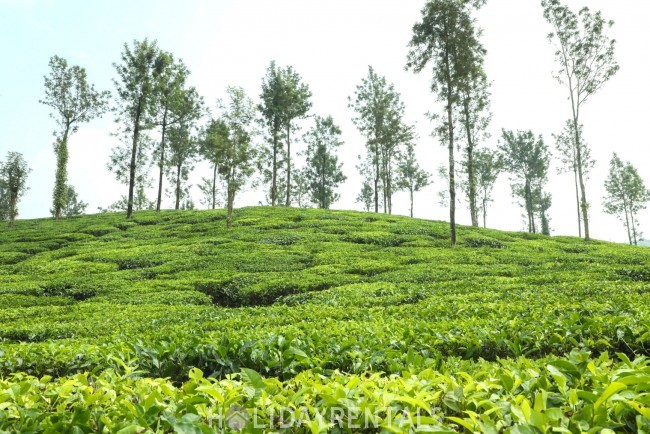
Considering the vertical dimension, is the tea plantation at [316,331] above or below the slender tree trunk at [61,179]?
below

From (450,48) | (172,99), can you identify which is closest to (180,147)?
(172,99)

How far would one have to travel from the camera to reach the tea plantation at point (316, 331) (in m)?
2.30

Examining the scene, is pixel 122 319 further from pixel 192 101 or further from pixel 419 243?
pixel 192 101

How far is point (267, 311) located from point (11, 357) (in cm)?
598

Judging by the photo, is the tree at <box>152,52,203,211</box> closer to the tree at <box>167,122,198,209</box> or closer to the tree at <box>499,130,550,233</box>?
the tree at <box>167,122,198,209</box>

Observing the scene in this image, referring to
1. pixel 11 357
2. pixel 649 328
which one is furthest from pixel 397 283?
pixel 11 357

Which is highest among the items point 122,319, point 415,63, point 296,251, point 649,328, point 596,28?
point 596,28

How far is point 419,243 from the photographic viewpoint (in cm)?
2464

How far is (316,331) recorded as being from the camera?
6.47 m

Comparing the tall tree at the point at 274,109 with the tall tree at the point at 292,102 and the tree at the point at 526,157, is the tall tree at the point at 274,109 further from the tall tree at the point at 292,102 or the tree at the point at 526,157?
the tree at the point at 526,157

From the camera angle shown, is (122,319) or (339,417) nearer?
(339,417)

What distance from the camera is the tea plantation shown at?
7.55 feet

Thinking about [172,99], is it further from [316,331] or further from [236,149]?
[316,331]

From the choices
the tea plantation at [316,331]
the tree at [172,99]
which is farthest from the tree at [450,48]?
the tree at [172,99]
